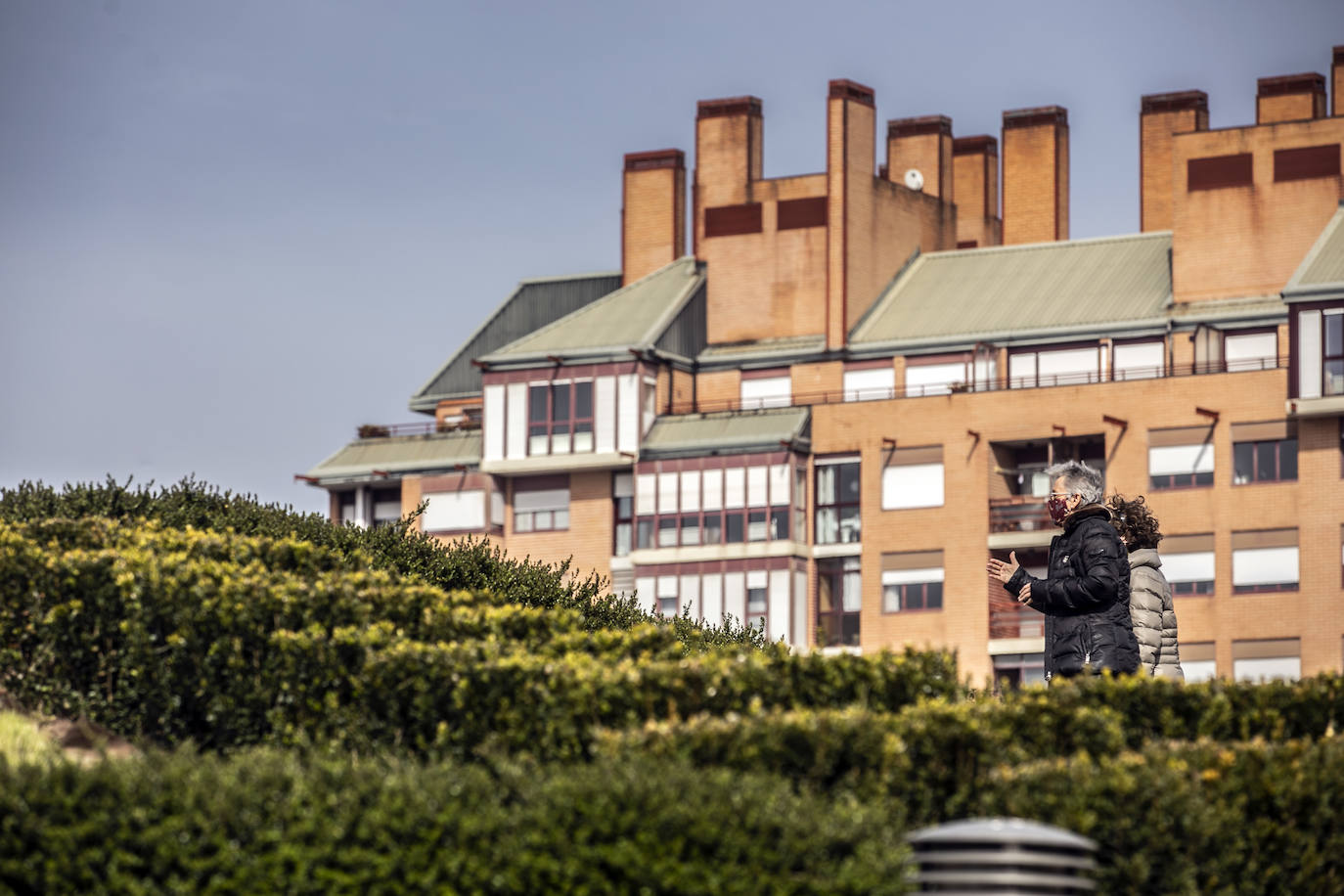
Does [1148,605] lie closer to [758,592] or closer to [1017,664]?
[1017,664]

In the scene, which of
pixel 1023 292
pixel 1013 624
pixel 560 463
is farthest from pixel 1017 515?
pixel 560 463

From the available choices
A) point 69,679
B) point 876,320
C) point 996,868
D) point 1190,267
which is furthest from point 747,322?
point 996,868

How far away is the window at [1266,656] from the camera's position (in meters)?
62.9

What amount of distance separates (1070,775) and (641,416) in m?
60.3

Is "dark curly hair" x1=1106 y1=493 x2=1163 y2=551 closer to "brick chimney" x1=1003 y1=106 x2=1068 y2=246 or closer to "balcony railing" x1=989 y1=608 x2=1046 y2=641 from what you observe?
"balcony railing" x1=989 y1=608 x2=1046 y2=641

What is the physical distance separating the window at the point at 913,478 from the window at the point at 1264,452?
8.62 m

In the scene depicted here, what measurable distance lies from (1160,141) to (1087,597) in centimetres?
6212

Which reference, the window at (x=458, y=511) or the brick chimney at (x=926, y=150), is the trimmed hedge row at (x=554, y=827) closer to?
the window at (x=458, y=511)

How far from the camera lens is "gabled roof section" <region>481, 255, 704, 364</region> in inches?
2944

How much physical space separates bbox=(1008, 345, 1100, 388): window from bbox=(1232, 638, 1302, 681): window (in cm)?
1005

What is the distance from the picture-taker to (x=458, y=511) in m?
76.7

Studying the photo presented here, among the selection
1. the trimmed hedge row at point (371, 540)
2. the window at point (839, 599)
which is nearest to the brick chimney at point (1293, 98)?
the window at point (839, 599)

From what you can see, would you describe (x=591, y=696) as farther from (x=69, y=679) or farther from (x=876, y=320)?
(x=876, y=320)

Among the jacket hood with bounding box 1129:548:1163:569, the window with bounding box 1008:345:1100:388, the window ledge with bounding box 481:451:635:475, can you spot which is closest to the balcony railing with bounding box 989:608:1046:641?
the window with bounding box 1008:345:1100:388
